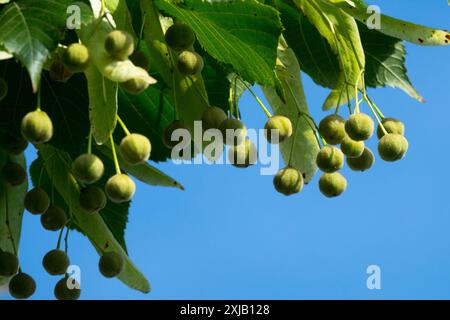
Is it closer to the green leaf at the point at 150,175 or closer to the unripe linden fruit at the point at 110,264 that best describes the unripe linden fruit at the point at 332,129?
the green leaf at the point at 150,175

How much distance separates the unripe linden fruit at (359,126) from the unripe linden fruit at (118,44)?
0.41 meters

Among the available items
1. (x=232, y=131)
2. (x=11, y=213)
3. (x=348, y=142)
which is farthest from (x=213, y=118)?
(x=11, y=213)

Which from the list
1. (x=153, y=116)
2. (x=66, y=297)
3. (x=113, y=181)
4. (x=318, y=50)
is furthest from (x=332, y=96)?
(x=66, y=297)

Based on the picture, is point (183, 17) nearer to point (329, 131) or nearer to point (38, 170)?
point (329, 131)

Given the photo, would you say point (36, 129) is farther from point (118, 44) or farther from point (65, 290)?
point (65, 290)

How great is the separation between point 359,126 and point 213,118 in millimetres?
230

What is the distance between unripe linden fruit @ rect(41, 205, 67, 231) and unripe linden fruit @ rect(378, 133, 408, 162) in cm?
55

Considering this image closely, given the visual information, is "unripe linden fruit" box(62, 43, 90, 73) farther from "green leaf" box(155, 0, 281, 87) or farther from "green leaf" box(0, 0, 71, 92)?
"green leaf" box(155, 0, 281, 87)

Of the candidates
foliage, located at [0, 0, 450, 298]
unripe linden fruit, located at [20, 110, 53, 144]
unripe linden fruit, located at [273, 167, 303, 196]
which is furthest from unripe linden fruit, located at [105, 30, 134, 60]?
unripe linden fruit, located at [273, 167, 303, 196]

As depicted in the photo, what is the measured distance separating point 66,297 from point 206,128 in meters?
0.41

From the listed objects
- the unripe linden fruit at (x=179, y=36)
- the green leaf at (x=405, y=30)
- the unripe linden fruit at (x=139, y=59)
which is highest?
the green leaf at (x=405, y=30)

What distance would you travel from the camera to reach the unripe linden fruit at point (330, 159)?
152cm

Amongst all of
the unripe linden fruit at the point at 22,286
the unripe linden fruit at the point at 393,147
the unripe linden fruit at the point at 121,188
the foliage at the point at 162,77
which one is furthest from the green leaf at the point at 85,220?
the unripe linden fruit at the point at 393,147

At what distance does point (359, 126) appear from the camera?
1470mm
